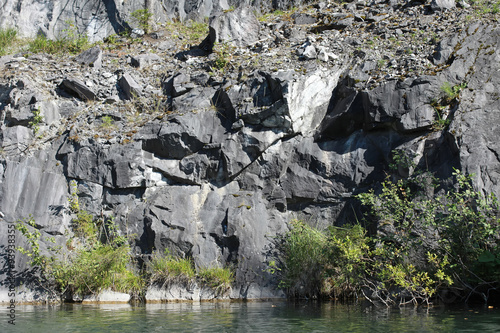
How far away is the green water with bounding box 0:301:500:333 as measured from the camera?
16.6 ft

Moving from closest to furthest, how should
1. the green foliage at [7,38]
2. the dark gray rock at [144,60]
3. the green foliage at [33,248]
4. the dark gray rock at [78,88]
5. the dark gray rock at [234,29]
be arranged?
the green foliage at [33,248] → the dark gray rock at [78,88] → the dark gray rock at [234,29] → the dark gray rock at [144,60] → the green foliage at [7,38]

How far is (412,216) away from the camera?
7578mm

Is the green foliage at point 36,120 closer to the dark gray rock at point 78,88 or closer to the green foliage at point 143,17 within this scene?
the dark gray rock at point 78,88

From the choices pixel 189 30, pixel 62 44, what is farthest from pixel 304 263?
pixel 62 44

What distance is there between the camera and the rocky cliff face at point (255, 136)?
Result: 924cm

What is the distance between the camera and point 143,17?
48.4 feet

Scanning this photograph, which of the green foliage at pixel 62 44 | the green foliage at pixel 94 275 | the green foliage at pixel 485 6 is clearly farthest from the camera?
the green foliage at pixel 62 44

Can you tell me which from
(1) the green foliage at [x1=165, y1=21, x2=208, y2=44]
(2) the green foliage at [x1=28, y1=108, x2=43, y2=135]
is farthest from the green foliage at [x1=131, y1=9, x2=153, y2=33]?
(2) the green foliage at [x1=28, y1=108, x2=43, y2=135]

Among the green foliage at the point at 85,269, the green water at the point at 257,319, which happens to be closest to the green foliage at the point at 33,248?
the green foliage at the point at 85,269

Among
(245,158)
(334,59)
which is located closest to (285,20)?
(334,59)

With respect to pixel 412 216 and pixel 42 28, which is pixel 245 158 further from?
pixel 42 28

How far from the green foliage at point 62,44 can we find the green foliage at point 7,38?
0.74 m

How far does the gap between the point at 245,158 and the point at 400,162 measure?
342 centimetres

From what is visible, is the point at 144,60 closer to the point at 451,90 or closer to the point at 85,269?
the point at 85,269
